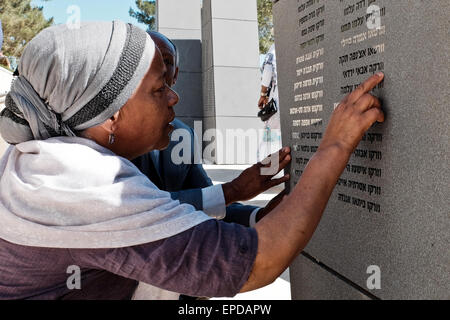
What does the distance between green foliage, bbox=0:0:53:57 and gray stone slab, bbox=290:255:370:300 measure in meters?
33.1

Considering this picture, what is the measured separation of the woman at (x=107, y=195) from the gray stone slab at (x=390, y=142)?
130mm

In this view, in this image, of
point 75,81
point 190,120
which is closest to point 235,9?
point 190,120

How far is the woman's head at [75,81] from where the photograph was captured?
1389 millimetres

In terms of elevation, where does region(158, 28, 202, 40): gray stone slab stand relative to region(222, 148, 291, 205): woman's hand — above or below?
above

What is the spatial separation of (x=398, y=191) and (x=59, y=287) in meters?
1.09

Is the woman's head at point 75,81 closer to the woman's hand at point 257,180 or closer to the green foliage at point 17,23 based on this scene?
the woman's hand at point 257,180

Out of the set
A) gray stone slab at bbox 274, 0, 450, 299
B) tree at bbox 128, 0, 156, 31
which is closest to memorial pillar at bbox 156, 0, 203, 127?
gray stone slab at bbox 274, 0, 450, 299

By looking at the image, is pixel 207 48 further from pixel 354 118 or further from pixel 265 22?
pixel 265 22

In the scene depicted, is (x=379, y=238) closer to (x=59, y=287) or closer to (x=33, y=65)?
(x=59, y=287)

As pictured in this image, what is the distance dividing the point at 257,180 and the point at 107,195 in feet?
3.47

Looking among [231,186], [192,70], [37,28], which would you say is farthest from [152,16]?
[231,186]

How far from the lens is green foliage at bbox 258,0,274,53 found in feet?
80.9

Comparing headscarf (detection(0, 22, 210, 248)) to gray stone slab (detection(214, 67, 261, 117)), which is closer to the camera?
headscarf (detection(0, 22, 210, 248))

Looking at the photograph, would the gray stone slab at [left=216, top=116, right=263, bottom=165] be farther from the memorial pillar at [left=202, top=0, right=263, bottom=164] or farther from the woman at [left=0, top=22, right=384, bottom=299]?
the woman at [left=0, top=22, right=384, bottom=299]
